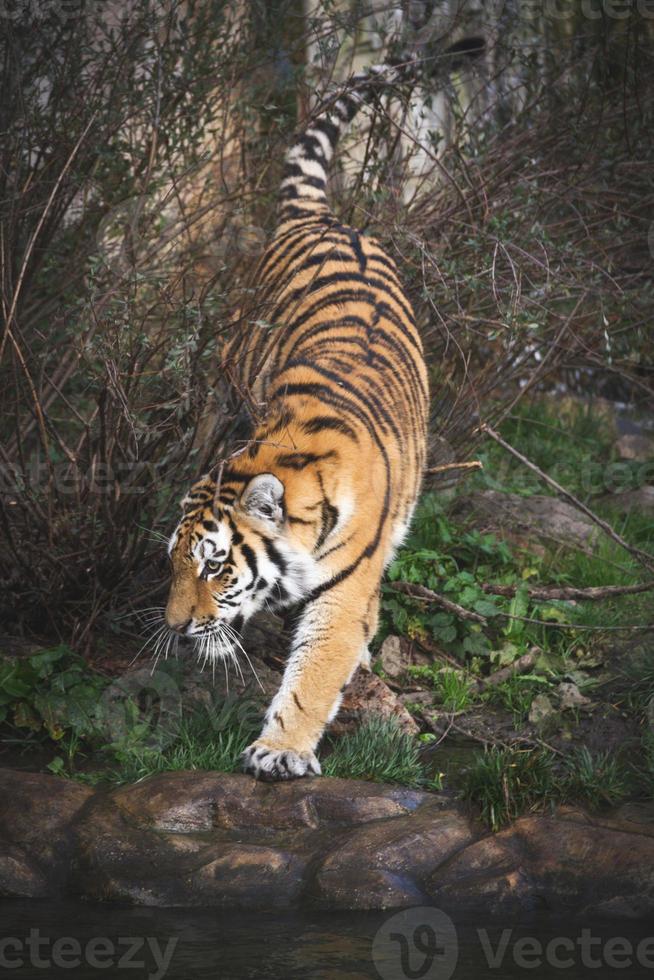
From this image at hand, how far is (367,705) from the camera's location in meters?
4.93

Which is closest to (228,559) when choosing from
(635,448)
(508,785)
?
(508,785)

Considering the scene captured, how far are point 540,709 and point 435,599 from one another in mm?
778

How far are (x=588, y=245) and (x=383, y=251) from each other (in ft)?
5.37

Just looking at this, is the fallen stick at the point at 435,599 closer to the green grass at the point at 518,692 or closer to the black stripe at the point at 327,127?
the green grass at the point at 518,692

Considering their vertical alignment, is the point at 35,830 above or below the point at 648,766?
below

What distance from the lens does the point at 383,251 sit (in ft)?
19.2

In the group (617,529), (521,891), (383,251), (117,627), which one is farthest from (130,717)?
(617,529)

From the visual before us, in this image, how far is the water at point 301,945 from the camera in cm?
335

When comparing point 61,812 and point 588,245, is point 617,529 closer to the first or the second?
point 588,245

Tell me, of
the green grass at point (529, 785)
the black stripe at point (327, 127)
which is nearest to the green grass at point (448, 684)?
the green grass at point (529, 785)

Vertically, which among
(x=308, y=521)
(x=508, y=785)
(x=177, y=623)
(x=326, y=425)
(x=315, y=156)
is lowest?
(x=508, y=785)

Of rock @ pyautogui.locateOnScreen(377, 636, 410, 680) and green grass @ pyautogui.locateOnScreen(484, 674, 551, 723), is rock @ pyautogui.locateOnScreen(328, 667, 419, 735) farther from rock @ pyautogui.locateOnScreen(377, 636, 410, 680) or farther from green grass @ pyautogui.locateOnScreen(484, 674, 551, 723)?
green grass @ pyautogui.locateOnScreen(484, 674, 551, 723)

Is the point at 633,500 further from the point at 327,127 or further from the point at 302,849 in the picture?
the point at 302,849

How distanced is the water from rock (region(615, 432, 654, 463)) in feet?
14.5
